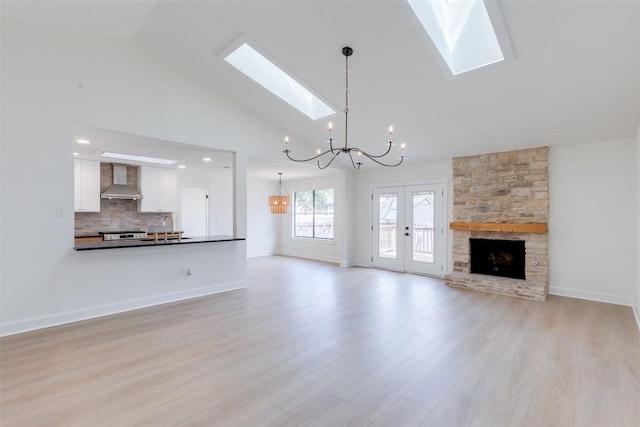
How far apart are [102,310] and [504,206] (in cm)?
634

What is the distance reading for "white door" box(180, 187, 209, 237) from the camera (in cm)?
777

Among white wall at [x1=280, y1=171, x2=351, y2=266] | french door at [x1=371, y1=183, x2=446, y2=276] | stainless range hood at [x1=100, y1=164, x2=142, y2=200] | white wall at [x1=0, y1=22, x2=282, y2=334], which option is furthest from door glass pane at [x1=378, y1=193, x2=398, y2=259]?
A: stainless range hood at [x1=100, y1=164, x2=142, y2=200]

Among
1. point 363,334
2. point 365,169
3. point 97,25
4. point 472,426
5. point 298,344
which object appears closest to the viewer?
point 472,426

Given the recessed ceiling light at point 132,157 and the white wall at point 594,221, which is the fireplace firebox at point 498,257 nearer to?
the white wall at point 594,221

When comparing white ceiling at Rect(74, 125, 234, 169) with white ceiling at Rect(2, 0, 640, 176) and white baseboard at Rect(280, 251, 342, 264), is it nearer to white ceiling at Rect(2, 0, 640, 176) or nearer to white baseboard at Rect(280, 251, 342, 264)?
white ceiling at Rect(2, 0, 640, 176)

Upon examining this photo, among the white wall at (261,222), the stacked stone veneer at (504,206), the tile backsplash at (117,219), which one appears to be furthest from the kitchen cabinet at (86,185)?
the stacked stone veneer at (504,206)

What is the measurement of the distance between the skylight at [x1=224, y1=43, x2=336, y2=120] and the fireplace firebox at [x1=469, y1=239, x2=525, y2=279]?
3730 millimetres

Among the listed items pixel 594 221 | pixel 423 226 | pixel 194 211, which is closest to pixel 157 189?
pixel 194 211

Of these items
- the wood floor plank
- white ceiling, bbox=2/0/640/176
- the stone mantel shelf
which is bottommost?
the wood floor plank

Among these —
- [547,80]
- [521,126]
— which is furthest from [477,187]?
[547,80]

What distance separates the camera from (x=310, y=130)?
18.1 ft

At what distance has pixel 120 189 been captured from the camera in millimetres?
6496

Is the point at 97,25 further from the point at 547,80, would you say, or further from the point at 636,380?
the point at 636,380

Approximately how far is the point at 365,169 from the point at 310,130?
236 centimetres
